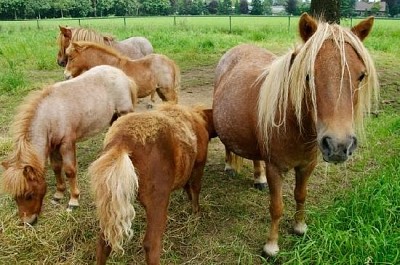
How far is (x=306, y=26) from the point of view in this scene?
2697 millimetres

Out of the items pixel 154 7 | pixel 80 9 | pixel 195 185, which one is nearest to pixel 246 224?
pixel 195 185

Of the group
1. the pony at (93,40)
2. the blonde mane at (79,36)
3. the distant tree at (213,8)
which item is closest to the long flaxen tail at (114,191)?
the pony at (93,40)

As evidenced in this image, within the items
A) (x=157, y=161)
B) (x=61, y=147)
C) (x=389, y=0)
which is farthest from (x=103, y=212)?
(x=389, y=0)

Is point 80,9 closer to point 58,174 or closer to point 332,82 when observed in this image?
point 58,174

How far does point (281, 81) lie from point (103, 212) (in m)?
1.54

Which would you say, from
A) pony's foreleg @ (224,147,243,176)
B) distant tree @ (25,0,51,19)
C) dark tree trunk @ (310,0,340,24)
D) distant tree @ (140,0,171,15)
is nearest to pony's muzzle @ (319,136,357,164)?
pony's foreleg @ (224,147,243,176)

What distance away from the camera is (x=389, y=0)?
1924 inches

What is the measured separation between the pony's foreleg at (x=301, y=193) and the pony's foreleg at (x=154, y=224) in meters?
1.22

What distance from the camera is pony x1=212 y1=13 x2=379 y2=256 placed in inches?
95.7

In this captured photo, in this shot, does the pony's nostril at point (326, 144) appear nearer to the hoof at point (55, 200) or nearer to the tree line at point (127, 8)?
the hoof at point (55, 200)

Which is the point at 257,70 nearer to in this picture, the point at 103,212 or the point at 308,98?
the point at 308,98

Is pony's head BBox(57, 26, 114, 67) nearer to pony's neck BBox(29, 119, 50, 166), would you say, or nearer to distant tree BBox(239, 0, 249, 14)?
pony's neck BBox(29, 119, 50, 166)

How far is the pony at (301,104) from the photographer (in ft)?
7.97

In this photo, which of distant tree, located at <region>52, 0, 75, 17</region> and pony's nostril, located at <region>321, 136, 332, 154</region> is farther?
distant tree, located at <region>52, 0, 75, 17</region>
